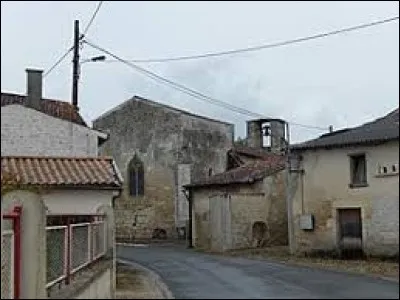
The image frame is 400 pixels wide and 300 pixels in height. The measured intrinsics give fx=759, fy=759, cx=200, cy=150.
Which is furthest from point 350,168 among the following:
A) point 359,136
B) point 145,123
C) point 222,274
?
point 145,123

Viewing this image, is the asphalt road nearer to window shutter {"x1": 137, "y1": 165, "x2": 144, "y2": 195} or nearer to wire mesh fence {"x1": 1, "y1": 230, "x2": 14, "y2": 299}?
wire mesh fence {"x1": 1, "y1": 230, "x2": 14, "y2": 299}

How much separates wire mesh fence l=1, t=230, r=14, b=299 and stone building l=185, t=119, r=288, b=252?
23217 mm

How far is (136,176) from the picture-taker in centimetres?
4672

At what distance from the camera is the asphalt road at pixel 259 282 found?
1620cm

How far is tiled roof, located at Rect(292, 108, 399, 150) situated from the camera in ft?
86.4

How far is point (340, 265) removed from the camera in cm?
2472

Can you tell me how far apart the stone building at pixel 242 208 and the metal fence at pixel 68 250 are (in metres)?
16.2

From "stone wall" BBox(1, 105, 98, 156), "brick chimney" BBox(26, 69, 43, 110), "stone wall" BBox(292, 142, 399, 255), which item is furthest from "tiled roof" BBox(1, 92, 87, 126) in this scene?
"stone wall" BBox(292, 142, 399, 255)

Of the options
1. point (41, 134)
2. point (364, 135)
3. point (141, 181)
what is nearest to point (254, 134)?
point (141, 181)

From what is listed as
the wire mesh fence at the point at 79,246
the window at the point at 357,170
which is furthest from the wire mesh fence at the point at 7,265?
the window at the point at 357,170

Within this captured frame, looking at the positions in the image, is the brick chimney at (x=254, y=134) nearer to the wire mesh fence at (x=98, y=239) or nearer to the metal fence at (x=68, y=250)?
the wire mesh fence at (x=98, y=239)

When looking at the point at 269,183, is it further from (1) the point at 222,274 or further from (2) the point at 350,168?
(1) the point at 222,274

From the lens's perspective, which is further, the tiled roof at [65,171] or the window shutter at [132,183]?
the window shutter at [132,183]

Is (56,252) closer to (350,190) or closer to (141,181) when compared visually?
(350,190)
